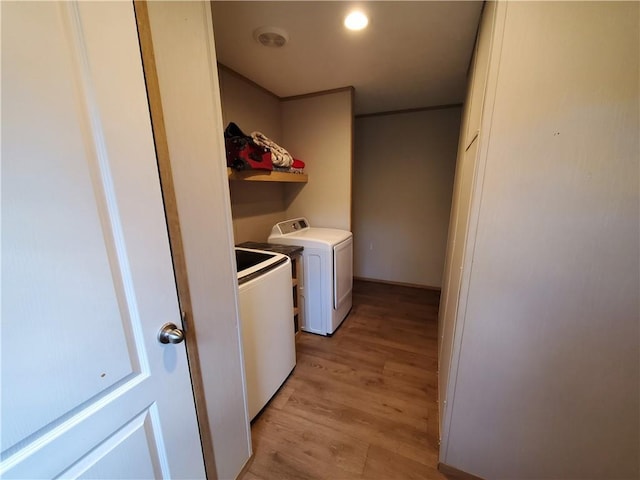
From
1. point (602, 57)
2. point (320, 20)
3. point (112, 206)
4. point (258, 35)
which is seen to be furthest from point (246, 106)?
point (602, 57)

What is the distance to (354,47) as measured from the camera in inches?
64.9

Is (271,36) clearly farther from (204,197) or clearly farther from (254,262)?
(254,262)

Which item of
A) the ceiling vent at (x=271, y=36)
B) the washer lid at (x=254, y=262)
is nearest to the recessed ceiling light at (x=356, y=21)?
the ceiling vent at (x=271, y=36)

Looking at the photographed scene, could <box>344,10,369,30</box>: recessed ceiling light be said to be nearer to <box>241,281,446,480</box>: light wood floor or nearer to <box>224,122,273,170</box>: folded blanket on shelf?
<box>224,122,273,170</box>: folded blanket on shelf

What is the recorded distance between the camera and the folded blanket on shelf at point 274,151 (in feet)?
6.51

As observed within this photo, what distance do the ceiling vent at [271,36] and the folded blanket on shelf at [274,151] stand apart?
588 mm

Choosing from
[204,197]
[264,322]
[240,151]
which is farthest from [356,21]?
[264,322]

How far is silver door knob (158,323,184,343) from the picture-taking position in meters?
0.76

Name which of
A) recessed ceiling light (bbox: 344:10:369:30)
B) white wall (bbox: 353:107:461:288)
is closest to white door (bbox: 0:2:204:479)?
recessed ceiling light (bbox: 344:10:369:30)

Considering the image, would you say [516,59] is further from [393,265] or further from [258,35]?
[393,265]

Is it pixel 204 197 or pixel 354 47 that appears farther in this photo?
pixel 354 47


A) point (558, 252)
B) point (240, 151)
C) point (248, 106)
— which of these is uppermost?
point (248, 106)

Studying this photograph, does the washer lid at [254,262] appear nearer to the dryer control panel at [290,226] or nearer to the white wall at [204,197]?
the white wall at [204,197]

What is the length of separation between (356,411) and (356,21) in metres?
2.28
